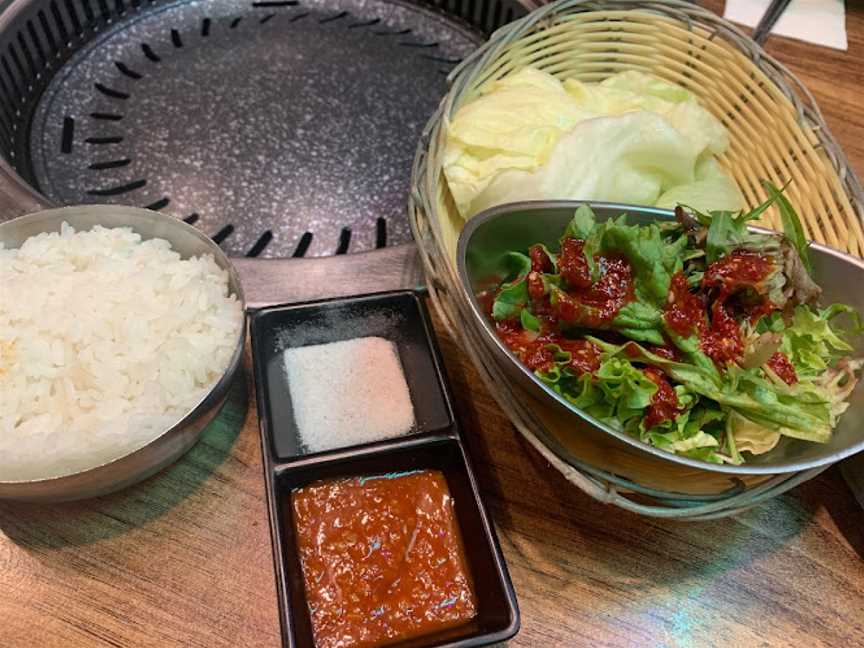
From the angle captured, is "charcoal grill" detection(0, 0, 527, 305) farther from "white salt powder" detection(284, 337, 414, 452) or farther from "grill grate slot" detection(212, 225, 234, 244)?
"white salt powder" detection(284, 337, 414, 452)

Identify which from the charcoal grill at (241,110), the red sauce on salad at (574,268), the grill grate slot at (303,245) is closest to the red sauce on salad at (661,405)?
the red sauce on salad at (574,268)

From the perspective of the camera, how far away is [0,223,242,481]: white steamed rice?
1.16 meters

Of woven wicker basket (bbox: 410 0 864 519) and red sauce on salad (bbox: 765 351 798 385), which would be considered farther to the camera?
red sauce on salad (bbox: 765 351 798 385)

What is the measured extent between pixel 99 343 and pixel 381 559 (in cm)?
67

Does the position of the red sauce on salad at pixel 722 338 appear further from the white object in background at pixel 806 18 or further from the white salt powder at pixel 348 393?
the white object in background at pixel 806 18

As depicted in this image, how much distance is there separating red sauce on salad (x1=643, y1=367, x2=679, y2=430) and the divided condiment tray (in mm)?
348

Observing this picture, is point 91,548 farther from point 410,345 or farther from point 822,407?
point 822,407

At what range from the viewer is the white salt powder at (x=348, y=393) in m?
1.33

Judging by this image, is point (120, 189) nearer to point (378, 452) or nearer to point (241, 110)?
point (241, 110)

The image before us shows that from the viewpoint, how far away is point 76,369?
1230 mm

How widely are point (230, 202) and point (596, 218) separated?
3.36ft

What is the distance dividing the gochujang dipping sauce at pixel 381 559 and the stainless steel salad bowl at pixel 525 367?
0.93 feet

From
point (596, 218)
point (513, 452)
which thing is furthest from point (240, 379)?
point (596, 218)

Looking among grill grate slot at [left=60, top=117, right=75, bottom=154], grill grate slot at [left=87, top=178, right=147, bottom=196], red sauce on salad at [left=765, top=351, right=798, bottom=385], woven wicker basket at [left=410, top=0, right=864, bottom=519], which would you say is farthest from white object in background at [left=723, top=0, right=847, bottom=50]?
grill grate slot at [left=60, top=117, right=75, bottom=154]
